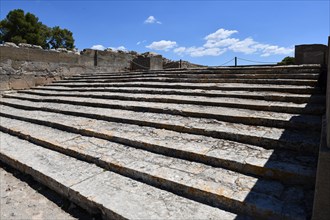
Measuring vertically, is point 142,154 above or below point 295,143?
below

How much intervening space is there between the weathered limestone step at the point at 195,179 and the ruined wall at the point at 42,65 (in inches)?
194

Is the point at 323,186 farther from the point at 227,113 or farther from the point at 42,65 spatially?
the point at 42,65

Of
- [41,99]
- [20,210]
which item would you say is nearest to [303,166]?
[20,210]

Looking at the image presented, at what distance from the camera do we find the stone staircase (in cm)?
193

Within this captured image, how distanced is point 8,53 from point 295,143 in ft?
23.5

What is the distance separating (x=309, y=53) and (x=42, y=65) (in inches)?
282

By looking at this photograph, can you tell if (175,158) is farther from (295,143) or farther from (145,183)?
(295,143)

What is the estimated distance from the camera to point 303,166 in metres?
2.06

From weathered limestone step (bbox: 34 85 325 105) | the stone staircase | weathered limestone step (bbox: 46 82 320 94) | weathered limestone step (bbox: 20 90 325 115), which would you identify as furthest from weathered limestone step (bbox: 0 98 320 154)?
weathered limestone step (bbox: 46 82 320 94)

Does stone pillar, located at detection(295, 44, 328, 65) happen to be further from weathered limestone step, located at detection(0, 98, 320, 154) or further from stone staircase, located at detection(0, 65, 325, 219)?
weathered limestone step, located at detection(0, 98, 320, 154)

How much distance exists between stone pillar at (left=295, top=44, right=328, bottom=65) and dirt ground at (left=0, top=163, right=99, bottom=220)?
609cm

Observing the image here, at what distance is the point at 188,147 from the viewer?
2.62m

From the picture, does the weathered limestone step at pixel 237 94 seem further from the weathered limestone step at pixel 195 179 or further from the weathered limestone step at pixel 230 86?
the weathered limestone step at pixel 195 179

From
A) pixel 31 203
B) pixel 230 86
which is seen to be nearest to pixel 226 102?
pixel 230 86
